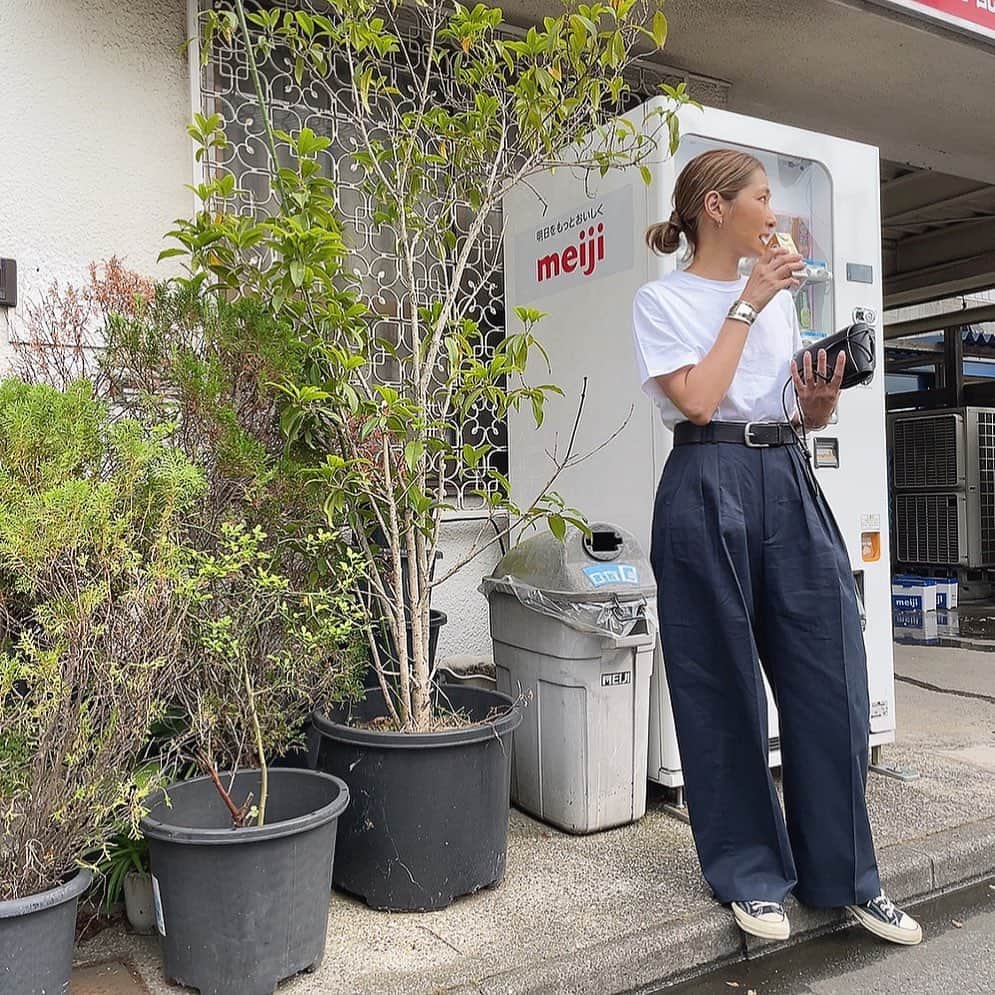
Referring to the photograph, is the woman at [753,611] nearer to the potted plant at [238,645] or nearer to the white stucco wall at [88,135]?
the potted plant at [238,645]

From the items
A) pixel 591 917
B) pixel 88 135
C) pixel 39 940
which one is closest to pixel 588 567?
pixel 591 917

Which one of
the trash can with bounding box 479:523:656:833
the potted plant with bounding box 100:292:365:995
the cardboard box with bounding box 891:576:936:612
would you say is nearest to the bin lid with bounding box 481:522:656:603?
the trash can with bounding box 479:523:656:833

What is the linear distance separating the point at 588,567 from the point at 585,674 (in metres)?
0.33

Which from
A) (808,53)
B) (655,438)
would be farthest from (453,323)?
(808,53)

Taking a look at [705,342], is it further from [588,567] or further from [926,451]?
[926,451]

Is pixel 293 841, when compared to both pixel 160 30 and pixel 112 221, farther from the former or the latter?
pixel 160 30

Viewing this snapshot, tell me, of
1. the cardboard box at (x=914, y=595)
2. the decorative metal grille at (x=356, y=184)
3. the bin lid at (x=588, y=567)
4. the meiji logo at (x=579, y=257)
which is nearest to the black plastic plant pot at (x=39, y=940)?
the bin lid at (x=588, y=567)

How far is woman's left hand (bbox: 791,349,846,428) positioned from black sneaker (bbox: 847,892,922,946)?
1249 millimetres

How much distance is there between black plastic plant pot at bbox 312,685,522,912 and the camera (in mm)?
2457

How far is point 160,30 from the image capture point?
3.39 metres

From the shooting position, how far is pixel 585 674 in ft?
9.81

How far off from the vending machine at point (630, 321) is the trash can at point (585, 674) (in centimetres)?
16

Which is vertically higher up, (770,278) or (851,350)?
(770,278)

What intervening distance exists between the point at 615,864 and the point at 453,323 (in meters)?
1.64
